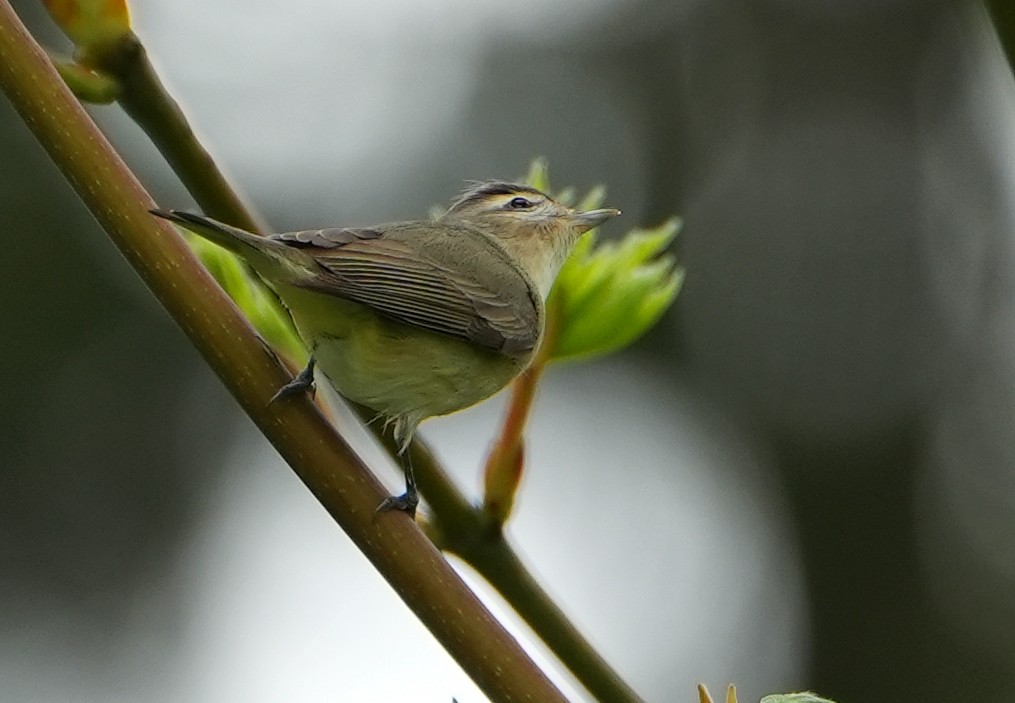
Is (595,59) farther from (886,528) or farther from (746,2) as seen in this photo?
(886,528)

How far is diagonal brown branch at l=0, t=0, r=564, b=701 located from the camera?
1169 millimetres

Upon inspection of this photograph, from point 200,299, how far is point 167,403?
7649 millimetres

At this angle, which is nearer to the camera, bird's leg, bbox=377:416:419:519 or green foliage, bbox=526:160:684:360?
bird's leg, bbox=377:416:419:519

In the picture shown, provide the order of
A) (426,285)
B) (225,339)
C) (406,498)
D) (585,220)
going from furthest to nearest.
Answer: (585,220) < (426,285) < (406,498) < (225,339)

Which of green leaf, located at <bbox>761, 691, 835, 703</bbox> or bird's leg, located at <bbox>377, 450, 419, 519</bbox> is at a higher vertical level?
bird's leg, located at <bbox>377, 450, 419, 519</bbox>

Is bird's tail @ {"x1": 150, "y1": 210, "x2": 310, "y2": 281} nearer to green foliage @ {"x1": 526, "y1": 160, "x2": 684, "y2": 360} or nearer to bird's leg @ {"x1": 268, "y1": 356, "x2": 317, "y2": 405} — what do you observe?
bird's leg @ {"x1": 268, "y1": 356, "x2": 317, "y2": 405}

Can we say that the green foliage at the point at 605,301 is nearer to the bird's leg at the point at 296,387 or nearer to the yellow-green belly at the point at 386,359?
the bird's leg at the point at 296,387

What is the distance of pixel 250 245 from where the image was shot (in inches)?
64.4

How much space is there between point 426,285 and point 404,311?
207 mm

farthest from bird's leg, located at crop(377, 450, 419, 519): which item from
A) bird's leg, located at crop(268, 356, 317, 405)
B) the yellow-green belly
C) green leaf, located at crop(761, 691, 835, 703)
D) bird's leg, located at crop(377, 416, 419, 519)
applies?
green leaf, located at crop(761, 691, 835, 703)

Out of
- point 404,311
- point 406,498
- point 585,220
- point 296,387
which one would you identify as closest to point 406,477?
point 406,498

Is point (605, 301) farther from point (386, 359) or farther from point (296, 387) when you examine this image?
point (386, 359)

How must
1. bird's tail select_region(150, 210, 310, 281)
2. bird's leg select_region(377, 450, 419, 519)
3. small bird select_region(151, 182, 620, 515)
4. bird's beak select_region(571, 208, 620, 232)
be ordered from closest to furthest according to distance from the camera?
bird's leg select_region(377, 450, 419, 519) < bird's tail select_region(150, 210, 310, 281) < small bird select_region(151, 182, 620, 515) < bird's beak select_region(571, 208, 620, 232)

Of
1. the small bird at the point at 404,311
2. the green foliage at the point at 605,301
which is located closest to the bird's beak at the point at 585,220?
the small bird at the point at 404,311
